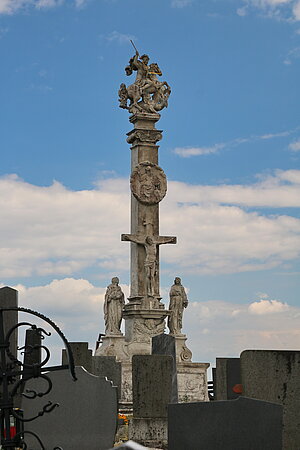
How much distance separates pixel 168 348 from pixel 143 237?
36.9 feet

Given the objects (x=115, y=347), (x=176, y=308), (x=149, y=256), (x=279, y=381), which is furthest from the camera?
(x=176, y=308)

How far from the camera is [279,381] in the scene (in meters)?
8.62

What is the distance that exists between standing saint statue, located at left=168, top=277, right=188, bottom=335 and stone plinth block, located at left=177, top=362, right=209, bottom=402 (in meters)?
1.23

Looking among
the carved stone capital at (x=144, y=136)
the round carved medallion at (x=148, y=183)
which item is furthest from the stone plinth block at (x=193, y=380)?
the carved stone capital at (x=144, y=136)

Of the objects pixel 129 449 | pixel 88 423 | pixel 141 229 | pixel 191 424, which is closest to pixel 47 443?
pixel 88 423

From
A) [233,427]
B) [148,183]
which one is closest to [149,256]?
[148,183]

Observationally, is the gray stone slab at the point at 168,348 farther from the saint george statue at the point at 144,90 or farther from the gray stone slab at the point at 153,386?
the saint george statue at the point at 144,90

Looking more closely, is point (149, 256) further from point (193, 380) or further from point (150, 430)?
point (150, 430)

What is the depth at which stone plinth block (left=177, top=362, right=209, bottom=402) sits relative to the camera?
24703 mm

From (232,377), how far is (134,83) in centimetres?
1536

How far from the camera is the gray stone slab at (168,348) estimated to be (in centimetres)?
1418

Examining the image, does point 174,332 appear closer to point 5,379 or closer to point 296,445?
point 296,445

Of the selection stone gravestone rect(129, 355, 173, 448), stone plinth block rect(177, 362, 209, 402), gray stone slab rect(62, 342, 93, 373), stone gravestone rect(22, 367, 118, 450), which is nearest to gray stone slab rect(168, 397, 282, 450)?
stone gravestone rect(22, 367, 118, 450)

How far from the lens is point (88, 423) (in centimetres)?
1047
